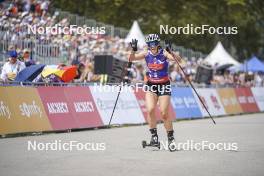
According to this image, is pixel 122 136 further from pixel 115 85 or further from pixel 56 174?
pixel 56 174

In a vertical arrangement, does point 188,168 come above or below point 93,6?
below

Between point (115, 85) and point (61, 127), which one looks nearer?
point (61, 127)

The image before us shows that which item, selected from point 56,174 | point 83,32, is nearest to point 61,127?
point 83,32

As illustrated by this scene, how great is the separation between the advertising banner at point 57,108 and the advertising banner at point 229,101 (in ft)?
45.8

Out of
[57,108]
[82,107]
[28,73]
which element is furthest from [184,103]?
[28,73]

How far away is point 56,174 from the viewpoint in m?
10.9

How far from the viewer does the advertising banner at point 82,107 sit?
70.0 ft

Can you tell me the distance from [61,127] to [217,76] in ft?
63.0

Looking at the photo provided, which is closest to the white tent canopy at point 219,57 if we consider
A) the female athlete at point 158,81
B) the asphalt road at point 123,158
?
the asphalt road at point 123,158

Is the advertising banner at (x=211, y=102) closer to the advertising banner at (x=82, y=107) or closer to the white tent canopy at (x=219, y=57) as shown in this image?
the advertising banner at (x=82, y=107)

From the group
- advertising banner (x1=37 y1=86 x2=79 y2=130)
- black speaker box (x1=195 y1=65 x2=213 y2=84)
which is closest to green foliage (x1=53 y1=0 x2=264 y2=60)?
black speaker box (x1=195 y1=65 x2=213 y2=84)

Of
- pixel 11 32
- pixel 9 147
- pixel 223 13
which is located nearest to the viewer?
pixel 9 147

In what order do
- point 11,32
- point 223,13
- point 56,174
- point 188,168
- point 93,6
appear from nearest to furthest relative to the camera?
point 56,174
point 188,168
point 11,32
point 93,6
point 223,13

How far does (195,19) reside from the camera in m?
51.2
